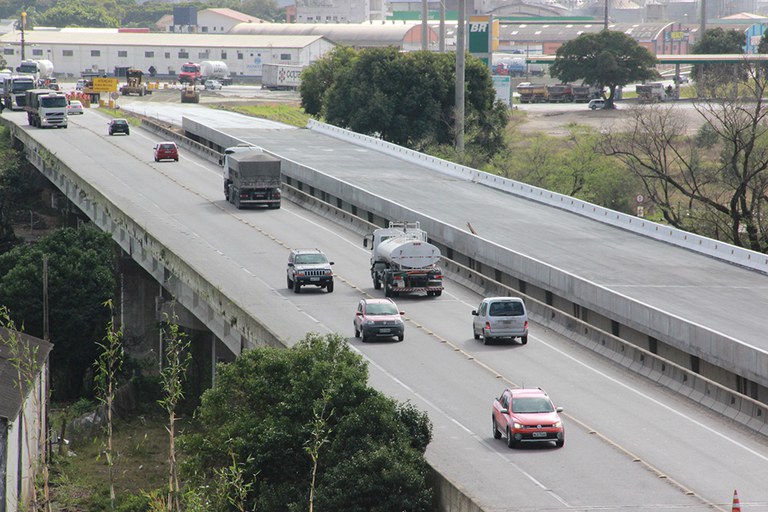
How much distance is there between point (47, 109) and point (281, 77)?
90775mm

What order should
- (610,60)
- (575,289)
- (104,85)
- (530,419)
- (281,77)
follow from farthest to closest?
(281,77), (610,60), (104,85), (575,289), (530,419)

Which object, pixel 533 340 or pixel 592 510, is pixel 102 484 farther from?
pixel 592 510

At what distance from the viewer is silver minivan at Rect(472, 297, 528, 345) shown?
4341 centimetres

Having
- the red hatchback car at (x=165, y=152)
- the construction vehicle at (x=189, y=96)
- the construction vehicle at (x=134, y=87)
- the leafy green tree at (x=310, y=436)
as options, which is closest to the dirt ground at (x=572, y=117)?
the construction vehicle at (x=189, y=96)

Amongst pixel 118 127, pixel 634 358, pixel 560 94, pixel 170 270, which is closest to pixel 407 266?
pixel 170 270

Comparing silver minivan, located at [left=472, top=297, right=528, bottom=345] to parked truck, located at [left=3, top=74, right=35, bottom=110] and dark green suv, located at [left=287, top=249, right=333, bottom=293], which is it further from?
parked truck, located at [left=3, top=74, right=35, bottom=110]

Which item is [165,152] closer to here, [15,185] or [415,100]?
[15,185]

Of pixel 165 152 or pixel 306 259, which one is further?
pixel 165 152

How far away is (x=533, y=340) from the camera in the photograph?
4509 cm

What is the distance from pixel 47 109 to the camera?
349 feet

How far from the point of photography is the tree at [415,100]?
111750mm

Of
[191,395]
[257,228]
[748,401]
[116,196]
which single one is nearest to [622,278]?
[748,401]

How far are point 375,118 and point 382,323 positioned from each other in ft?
232

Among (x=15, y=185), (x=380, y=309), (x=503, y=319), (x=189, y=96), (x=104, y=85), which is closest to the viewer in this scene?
(x=503, y=319)
